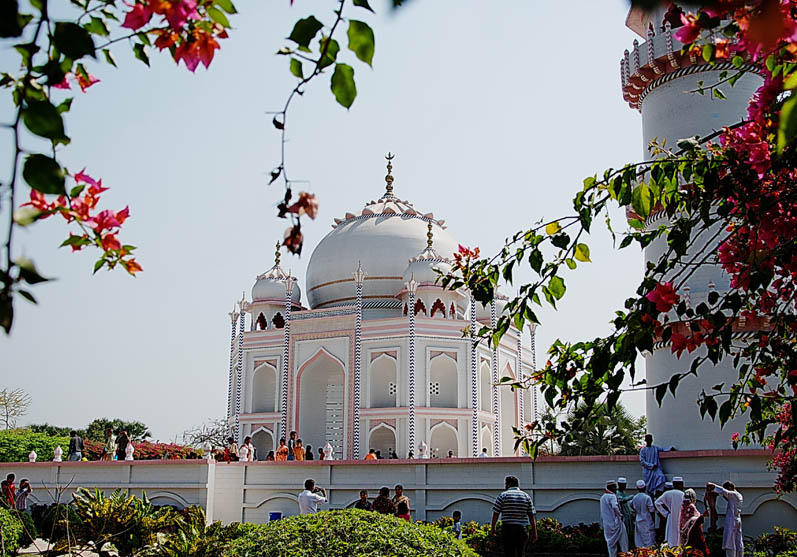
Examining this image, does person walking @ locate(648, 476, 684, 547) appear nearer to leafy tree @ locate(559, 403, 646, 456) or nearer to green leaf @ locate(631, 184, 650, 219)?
green leaf @ locate(631, 184, 650, 219)

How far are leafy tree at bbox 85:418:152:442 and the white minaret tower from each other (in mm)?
31529

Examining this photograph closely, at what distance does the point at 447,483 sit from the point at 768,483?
5.29m

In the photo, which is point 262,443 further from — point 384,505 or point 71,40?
point 71,40

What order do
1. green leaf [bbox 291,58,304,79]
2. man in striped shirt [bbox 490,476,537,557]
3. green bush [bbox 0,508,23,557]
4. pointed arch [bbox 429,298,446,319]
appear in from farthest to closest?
pointed arch [bbox 429,298,446,319]
green bush [bbox 0,508,23,557]
man in striped shirt [bbox 490,476,537,557]
green leaf [bbox 291,58,304,79]

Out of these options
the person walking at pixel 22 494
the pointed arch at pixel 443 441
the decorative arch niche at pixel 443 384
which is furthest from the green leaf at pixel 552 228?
the decorative arch niche at pixel 443 384

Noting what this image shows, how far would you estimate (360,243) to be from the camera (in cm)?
2770

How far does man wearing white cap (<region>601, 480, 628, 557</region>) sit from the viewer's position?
1084cm

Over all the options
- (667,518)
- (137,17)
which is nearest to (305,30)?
(137,17)

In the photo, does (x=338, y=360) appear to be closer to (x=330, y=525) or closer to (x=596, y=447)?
(x=596, y=447)

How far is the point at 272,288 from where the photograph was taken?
27.6m

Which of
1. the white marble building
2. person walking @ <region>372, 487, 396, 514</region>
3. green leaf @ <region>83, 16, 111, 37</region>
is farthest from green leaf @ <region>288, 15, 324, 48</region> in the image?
the white marble building

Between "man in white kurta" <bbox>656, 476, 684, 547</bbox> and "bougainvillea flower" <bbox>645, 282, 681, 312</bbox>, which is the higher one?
"bougainvillea flower" <bbox>645, 282, 681, 312</bbox>

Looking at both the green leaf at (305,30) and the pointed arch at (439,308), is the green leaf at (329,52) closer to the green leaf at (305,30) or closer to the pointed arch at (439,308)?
the green leaf at (305,30)

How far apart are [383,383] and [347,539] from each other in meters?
19.2
